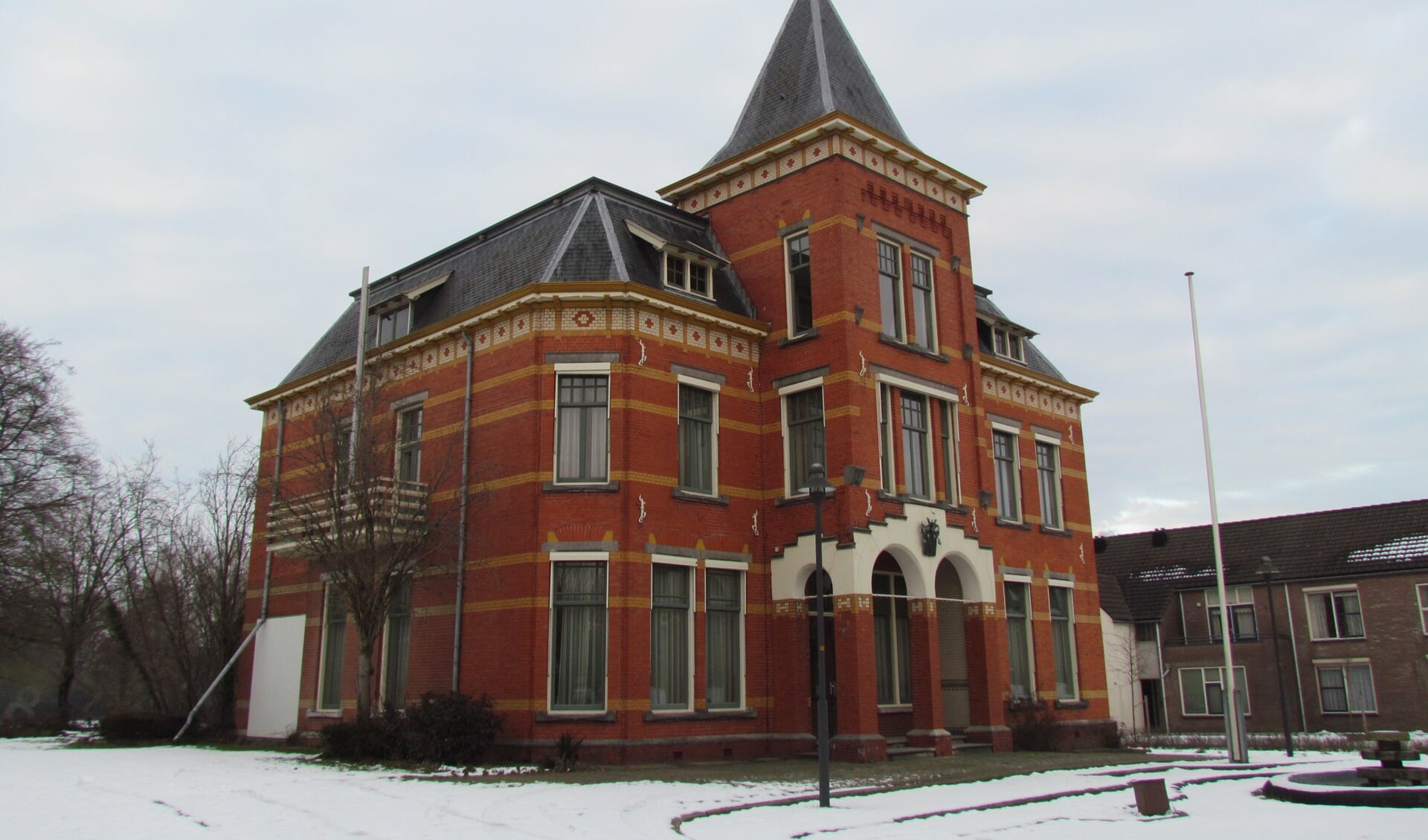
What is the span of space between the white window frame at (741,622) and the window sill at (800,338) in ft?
17.2

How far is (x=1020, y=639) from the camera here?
29.5m

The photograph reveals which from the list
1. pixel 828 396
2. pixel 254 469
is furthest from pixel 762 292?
pixel 254 469

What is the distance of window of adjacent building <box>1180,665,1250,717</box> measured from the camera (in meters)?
45.2

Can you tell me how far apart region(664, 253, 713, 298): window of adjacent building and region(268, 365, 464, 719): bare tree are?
6.49 metres

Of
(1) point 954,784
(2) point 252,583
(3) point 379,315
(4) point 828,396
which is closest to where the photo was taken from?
(1) point 954,784

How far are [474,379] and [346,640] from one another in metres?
7.77

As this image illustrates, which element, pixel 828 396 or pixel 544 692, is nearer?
pixel 544 692

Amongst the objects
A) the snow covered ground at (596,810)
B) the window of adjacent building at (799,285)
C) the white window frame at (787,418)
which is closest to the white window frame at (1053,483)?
the window of adjacent building at (799,285)

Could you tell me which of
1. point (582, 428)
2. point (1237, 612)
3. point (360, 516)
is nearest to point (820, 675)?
point (582, 428)

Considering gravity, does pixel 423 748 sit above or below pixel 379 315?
below

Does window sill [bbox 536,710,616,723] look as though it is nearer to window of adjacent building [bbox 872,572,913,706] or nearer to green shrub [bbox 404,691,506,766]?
green shrub [bbox 404,691,506,766]

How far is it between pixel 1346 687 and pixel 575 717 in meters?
35.3

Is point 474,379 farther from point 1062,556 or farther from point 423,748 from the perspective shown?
point 1062,556

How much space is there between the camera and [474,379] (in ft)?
81.6
